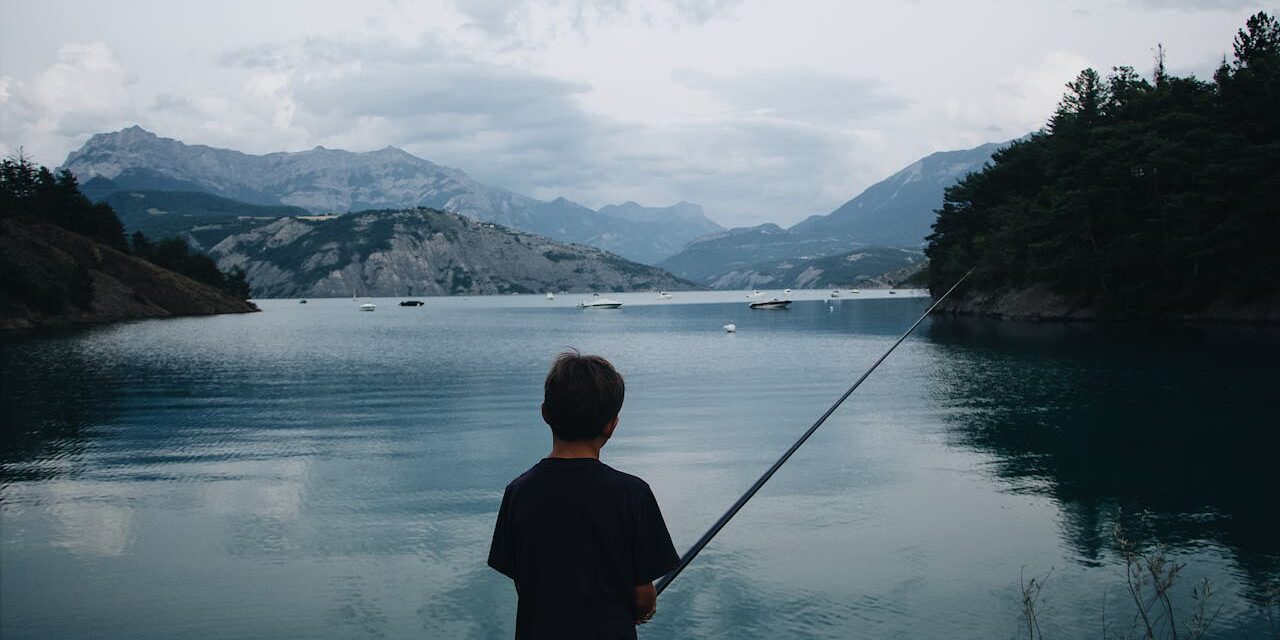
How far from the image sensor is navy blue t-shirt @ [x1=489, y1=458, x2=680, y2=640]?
4008 mm

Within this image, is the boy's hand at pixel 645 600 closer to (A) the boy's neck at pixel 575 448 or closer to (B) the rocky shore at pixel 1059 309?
(A) the boy's neck at pixel 575 448

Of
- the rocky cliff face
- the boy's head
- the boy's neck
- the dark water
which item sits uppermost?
the rocky cliff face

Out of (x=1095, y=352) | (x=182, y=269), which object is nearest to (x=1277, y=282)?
(x=1095, y=352)

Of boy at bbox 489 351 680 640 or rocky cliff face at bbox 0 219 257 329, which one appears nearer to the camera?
boy at bbox 489 351 680 640

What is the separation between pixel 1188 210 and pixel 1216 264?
13.9 feet

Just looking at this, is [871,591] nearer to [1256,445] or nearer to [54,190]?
[1256,445]

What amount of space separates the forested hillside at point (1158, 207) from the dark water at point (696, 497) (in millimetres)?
21920

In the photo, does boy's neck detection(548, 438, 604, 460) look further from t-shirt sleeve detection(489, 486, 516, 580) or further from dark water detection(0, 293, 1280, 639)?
dark water detection(0, 293, 1280, 639)

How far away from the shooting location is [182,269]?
13775 centimetres

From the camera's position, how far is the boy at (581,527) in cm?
401

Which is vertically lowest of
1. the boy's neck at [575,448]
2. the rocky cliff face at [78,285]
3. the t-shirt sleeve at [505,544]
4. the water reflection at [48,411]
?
the water reflection at [48,411]

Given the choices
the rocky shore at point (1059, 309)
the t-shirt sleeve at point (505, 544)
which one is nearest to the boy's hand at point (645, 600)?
the t-shirt sleeve at point (505, 544)

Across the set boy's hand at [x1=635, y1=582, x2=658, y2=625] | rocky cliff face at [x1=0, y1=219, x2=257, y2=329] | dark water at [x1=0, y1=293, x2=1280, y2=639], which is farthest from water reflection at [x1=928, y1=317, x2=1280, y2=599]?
rocky cliff face at [x1=0, y1=219, x2=257, y2=329]

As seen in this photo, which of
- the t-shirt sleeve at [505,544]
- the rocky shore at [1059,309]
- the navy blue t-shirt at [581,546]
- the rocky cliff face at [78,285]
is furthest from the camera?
the rocky cliff face at [78,285]
